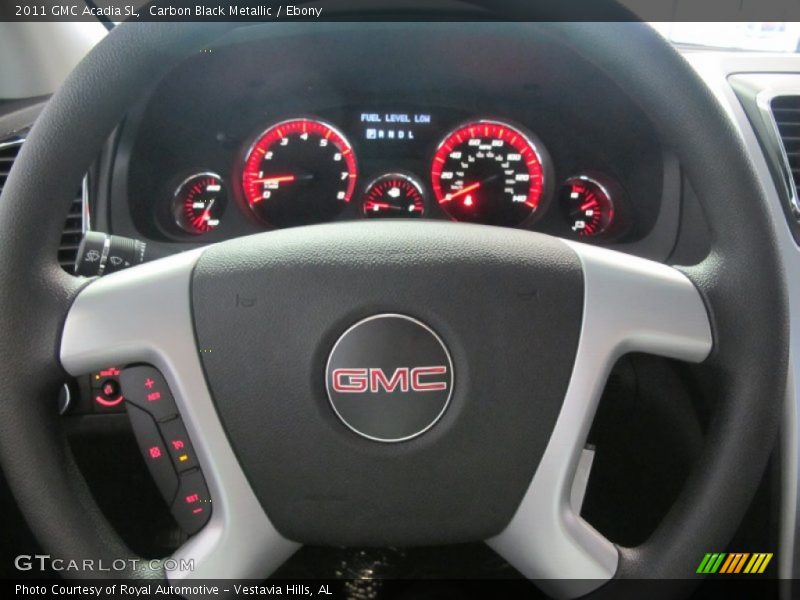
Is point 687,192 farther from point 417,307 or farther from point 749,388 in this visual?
point 417,307

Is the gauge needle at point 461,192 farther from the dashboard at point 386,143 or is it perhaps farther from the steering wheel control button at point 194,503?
the steering wheel control button at point 194,503

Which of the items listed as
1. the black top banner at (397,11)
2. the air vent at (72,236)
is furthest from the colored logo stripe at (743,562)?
the air vent at (72,236)

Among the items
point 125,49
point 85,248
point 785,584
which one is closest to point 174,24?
point 125,49

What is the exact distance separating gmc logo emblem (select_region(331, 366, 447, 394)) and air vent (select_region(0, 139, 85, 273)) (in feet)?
2.27

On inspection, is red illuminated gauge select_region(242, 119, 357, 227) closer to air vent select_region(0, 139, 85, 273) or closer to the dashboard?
the dashboard

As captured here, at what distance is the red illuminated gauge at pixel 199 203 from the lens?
5.79ft

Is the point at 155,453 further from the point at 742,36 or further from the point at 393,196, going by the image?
the point at 742,36

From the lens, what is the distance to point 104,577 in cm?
90

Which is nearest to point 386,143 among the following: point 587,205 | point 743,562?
point 587,205

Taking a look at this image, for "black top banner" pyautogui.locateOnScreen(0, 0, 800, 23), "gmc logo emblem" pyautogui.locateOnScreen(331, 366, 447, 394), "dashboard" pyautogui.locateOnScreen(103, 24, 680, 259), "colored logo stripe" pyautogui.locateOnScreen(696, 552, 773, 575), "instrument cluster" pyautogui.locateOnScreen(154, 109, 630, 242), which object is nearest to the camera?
"gmc logo emblem" pyautogui.locateOnScreen(331, 366, 447, 394)

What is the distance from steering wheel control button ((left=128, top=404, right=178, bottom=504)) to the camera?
0.94 metres

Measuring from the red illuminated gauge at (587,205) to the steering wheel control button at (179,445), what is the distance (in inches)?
40.5

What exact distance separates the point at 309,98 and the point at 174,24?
90cm

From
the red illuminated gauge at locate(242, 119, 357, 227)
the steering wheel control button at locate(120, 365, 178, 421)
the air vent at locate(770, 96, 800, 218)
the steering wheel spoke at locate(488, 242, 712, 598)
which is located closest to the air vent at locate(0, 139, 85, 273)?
the red illuminated gauge at locate(242, 119, 357, 227)
